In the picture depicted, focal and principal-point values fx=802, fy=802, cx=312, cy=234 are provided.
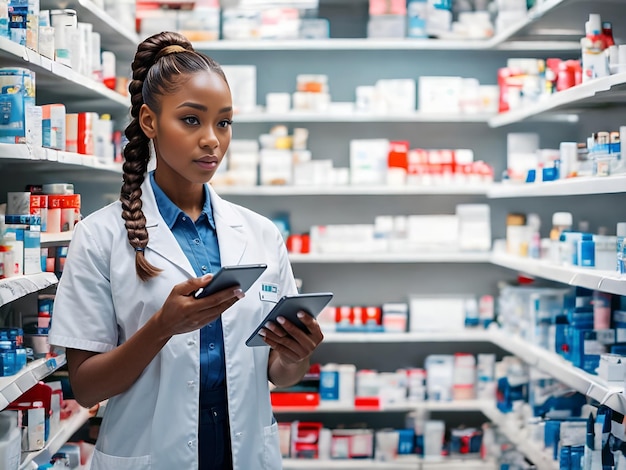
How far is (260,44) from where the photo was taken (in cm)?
518

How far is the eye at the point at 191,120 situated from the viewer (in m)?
1.97

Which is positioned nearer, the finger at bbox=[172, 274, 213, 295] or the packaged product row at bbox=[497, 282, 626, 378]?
the finger at bbox=[172, 274, 213, 295]

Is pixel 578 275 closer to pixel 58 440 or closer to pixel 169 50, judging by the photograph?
pixel 169 50

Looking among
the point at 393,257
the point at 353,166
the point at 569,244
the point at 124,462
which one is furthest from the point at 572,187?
the point at 124,462

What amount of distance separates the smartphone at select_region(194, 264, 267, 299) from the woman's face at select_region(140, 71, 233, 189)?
1.19 feet

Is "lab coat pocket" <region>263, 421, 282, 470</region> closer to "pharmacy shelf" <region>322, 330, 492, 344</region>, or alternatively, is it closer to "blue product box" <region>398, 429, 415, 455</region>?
"pharmacy shelf" <region>322, 330, 492, 344</region>

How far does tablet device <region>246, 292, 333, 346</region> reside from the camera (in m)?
1.79

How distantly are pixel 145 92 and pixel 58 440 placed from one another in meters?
1.75

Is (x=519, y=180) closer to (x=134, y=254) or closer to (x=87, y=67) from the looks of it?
(x=87, y=67)

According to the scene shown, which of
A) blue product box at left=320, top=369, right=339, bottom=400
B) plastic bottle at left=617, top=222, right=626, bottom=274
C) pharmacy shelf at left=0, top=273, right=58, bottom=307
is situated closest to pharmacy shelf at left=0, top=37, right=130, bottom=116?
pharmacy shelf at left=0, top=273, right=58, bottom=307

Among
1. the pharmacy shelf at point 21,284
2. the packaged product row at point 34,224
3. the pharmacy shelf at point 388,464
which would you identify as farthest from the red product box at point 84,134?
the pharmacy shelf at point 388,464

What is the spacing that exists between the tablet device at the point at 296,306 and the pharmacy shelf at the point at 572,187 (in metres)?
1.55

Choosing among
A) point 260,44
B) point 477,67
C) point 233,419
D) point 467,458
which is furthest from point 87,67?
point 467,458

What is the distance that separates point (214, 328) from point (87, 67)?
2109 millimetres
